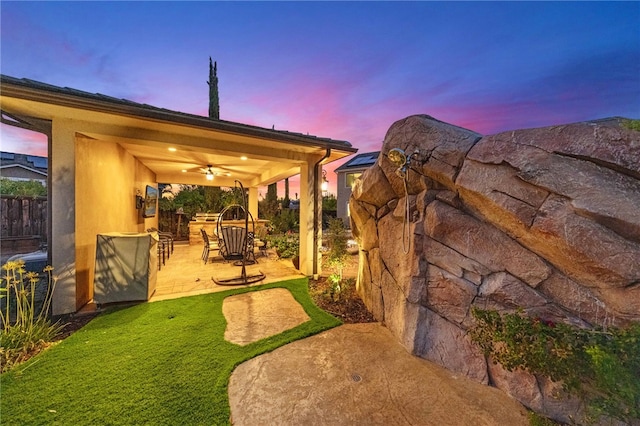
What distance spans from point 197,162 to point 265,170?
2.32m

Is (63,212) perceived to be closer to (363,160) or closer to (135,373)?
(135,373)

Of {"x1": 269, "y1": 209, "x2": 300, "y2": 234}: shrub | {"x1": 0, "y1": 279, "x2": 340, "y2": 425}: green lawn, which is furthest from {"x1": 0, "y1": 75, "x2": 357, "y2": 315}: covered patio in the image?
{"x1": 269, "y1": 209, "x2": 300, "y2": 234}: shrub

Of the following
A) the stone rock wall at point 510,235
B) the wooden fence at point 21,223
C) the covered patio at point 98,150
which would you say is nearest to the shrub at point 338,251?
the covered patio at point 98,150

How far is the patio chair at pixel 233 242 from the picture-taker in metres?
5.35

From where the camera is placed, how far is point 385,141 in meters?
3.24

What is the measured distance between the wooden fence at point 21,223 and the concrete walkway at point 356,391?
28.7 ft

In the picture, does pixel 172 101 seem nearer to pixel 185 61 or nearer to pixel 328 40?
pixel 185 61

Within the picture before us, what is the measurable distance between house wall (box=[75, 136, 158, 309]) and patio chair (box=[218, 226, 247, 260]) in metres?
2.11

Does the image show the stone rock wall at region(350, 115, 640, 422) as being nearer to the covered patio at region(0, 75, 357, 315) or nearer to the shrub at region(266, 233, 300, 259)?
the covered patio at region(0, 75, 357, 315)

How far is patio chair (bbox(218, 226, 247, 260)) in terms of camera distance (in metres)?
5.35

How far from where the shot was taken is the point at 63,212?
3.41 meters

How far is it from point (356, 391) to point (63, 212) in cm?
466

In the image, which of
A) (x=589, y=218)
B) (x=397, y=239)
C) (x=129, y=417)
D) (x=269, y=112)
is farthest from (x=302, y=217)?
(x=269, y=112)

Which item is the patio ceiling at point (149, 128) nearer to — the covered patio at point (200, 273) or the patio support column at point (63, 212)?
the patio support column at point (63, 212)
